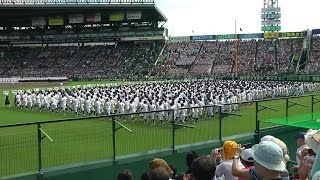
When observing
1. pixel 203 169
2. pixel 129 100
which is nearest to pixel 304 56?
pixel 129 100

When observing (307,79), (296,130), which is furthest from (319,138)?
(307,79)

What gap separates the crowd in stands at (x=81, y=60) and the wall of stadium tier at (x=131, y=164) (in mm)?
55403

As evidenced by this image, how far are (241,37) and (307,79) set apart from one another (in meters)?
26.2

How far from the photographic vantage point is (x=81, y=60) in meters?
74.4

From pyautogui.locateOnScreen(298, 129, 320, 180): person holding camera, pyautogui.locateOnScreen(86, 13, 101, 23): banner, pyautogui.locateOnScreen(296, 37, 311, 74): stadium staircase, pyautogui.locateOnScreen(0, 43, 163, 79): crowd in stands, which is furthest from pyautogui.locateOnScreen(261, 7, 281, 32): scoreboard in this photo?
pyautogui.locateOnScreen(298, 129, 320, 180): person holding camera

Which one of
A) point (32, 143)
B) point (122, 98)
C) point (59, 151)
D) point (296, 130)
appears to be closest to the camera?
point (32, 143)

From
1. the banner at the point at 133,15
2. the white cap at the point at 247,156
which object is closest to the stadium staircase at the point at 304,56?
the banner at the point at 133,15

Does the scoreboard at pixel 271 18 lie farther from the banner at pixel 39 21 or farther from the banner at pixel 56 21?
the banner at pixel 39 21

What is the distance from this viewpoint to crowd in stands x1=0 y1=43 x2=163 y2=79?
229 ft

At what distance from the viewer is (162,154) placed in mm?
9008

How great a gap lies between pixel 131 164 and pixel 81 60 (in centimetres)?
6747

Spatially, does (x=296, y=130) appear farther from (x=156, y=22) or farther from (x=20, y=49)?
(x=20, y=49)

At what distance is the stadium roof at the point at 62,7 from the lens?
2729 inches

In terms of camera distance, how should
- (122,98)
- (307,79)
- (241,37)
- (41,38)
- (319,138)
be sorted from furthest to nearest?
(41,38), (241,37), (307,79), (122,98), (319,138)
